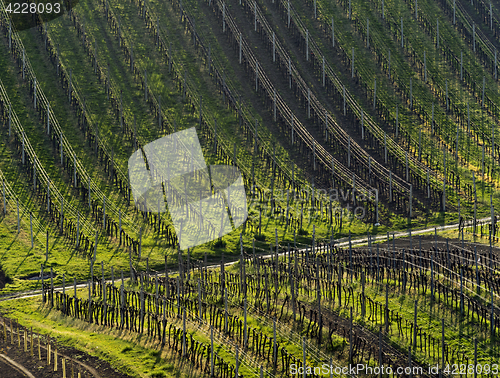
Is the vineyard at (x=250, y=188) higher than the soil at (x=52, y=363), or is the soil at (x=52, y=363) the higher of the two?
the vineyard at (x=250, y=188)

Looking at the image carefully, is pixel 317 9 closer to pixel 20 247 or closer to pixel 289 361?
pixel 20 247

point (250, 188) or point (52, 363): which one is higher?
point (250, 188)

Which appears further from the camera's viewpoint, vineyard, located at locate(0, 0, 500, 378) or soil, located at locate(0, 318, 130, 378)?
vineyard, located at locate(0, 0, 500, 378)

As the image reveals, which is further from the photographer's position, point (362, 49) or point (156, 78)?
point (362, 49)

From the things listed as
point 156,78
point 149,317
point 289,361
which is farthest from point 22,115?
point 289,361

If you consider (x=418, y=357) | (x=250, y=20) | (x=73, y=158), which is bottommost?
(x=418, y=357)

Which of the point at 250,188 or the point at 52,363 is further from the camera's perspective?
the point at 250,188

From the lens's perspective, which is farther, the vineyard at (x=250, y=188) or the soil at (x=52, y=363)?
the vineyard at (x=250, y=188)

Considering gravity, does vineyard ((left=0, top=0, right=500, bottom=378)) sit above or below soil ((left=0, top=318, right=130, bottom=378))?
above
